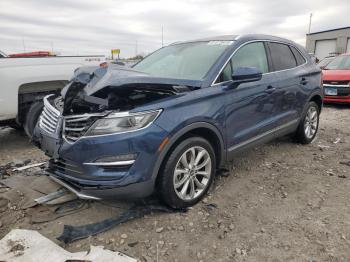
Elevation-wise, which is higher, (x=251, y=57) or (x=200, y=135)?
(x=251, y=57)

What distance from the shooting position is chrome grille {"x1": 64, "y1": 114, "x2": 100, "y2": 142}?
2.78m

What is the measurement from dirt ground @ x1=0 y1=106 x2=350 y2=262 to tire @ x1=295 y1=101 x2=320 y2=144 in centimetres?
82

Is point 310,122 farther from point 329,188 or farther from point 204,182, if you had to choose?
point 204,182

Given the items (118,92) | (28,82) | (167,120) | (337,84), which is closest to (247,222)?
(167,120)

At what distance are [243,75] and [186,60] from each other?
2.61 ft

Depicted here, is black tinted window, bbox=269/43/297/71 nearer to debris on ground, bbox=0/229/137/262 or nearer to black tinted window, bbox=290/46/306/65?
black tinted window, bbox=290/46/306/65

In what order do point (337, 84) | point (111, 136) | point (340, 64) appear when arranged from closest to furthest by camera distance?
point (111, 136)
point (337, 84)
point (340, 64)

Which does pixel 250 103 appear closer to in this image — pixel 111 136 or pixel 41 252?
pixel 111 136

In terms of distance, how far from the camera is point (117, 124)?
8.92 ft

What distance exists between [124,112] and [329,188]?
259 cm

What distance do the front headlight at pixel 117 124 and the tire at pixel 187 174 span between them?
46 centimetres

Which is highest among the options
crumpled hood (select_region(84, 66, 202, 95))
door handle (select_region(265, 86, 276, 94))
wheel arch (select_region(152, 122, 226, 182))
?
crumpled hood (select_region(84, 66, 202, 95))

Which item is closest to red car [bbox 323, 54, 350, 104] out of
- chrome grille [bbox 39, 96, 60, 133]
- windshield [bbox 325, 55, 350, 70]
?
windshield [bbox 325, 55, 350, 70]

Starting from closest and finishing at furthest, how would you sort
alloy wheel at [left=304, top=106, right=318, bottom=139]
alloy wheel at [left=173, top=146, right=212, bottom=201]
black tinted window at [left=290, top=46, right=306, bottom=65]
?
alloy wheel at [left=173, top=146, right=212, bottom=201]
black tinted window at [left=290, top=46, right=306, bottom=65]
alloy wheel at [left=304, top=106, right=318, bottom=139]
